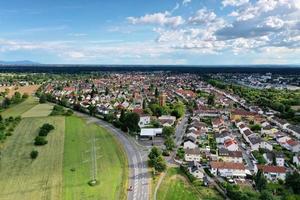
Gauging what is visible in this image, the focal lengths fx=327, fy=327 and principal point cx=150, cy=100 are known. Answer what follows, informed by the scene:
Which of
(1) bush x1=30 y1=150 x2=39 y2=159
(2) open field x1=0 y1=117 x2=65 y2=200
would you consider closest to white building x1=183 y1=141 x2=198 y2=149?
(2) open field x1=0 y1=117 x2=65 y2=200

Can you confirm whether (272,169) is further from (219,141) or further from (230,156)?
(219,141)

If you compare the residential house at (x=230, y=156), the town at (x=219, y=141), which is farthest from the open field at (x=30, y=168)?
the residential house at (x=230, y=156)

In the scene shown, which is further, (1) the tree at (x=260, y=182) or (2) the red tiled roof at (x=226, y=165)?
A: (2) the red tiled roof at (x=226, y=165)

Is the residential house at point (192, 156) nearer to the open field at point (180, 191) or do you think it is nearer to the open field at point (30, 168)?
the open field at point (180, 191)

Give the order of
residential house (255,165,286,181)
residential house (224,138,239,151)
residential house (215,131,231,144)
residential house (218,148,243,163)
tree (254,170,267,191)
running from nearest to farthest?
tree (254,170,267,191)
residential house (255,165,286,181)
residential house (218,148,243,163)
residential house (224,138,239,151)
residential house (215,131,231,144)

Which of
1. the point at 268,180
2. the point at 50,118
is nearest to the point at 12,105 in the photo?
the point at 50,118

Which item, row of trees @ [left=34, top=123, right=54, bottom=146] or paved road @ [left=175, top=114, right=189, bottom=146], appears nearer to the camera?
row of trees @ [left=34, top=123, right=54, bottom=146]

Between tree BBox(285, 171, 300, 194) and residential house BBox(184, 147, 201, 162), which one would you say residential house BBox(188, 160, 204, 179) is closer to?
residential house BBox(184, 147, 201, 162)
